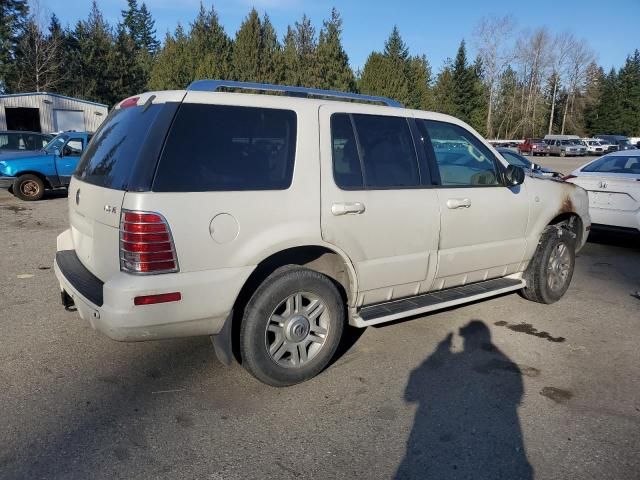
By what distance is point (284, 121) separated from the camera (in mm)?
3506

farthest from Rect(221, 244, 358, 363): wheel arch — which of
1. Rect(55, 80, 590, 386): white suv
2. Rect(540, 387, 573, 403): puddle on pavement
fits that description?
Rect(540, 387, 573, 403): puddle on pavement

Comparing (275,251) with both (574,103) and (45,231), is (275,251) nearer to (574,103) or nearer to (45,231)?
(45,231)

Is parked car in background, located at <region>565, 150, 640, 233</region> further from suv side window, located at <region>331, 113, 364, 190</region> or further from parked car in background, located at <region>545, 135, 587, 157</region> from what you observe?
parked car in background, located at <region>545, 135, 587, 157</region>

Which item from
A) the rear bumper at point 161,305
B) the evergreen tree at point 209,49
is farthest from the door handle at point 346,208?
the evergreen tree at point 209,49

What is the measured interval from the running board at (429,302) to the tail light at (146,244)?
4.96 feet

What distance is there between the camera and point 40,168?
1277cm

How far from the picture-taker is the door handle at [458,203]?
4.22 m

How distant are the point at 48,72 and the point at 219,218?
1959 inches

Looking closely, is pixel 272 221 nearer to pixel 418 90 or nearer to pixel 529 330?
pixel 529 330

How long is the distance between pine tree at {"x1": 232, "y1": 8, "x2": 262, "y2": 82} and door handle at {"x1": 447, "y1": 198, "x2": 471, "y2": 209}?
4850 centimetres

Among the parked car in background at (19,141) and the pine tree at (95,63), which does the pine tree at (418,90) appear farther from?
the parked car in background at (19,141)

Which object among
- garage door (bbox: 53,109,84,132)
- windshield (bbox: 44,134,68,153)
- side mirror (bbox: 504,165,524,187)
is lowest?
side mirror (bbox: 504,165,524,187)

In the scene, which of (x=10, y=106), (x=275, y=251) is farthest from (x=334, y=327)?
(x=10, y=106)

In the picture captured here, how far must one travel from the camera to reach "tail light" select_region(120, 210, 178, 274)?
2906 mm
